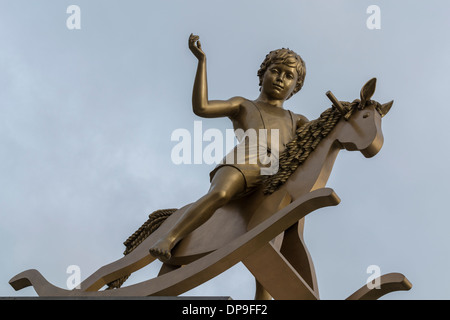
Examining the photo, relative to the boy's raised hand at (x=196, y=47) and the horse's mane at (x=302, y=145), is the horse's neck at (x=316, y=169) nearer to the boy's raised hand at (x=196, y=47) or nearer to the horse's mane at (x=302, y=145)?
the horse's mane at (x=302, y=145)

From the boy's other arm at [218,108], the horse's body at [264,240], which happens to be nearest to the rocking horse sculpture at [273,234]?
the horse's body at [264,240]

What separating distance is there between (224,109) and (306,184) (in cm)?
Answer: 105

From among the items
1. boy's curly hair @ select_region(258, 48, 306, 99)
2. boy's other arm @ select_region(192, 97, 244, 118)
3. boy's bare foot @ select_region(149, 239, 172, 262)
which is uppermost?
boy's curly hair @ select_region(258, 48, 306, 99)

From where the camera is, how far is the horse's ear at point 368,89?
18.3 ft

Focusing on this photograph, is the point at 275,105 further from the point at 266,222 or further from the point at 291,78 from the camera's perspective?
the point at 266,222

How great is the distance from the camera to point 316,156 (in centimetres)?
568

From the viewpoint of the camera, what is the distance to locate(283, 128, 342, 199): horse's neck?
5.50 m

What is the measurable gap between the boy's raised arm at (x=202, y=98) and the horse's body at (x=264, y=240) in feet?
2.55

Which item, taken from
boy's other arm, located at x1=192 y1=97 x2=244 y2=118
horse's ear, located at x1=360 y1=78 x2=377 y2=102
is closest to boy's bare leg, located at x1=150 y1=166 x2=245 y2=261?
boy's other arm, located at x1=192 y1=97 x2=244 y2=118

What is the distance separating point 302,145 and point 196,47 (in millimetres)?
1135

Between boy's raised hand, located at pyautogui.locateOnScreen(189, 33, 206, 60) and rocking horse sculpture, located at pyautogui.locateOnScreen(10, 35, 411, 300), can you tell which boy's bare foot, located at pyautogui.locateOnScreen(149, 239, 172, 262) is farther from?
boy's raised hand, located at pyautogui.locateOnScreen(189, 33, 206, 60)
